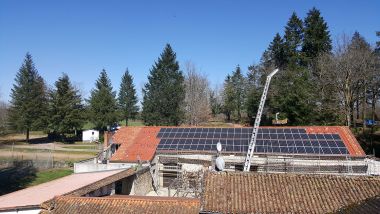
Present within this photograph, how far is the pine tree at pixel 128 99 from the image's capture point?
278 ft

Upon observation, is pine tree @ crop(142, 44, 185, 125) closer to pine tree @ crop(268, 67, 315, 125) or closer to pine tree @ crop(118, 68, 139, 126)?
pine tree @ crop(268, 67, 315, 125)

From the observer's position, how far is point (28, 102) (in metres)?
61.4

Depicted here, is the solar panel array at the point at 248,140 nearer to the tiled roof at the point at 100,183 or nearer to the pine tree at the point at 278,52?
the tiled roof at the point at 100,183

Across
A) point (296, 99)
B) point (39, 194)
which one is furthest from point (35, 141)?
point (39, 194)

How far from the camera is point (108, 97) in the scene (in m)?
65.6

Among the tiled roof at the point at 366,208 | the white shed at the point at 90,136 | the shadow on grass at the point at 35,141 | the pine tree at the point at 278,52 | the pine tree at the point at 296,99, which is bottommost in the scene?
the tiled roof at the point at 366,208

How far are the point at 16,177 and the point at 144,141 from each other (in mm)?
13271

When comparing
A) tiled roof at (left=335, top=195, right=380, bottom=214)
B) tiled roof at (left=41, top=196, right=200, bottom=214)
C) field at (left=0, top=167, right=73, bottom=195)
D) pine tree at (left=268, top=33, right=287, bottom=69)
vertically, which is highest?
Result: pine tree at (left=268, top=33, right=287, bottom=69)

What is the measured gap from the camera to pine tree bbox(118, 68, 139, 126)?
278 ft

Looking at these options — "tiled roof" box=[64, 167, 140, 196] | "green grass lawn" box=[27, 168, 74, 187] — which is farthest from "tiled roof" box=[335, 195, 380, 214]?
"green grass lawn" box=[27, 168, 74, 187]

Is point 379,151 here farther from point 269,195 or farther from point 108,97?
point 108,97

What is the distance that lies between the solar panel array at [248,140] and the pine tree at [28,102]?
36890 mm

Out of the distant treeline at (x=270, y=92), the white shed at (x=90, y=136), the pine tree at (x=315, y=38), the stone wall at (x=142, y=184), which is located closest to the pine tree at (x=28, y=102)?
the distant treeline at (x=270, y=92)

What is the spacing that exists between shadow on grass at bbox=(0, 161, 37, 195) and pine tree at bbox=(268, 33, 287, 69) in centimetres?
4026
